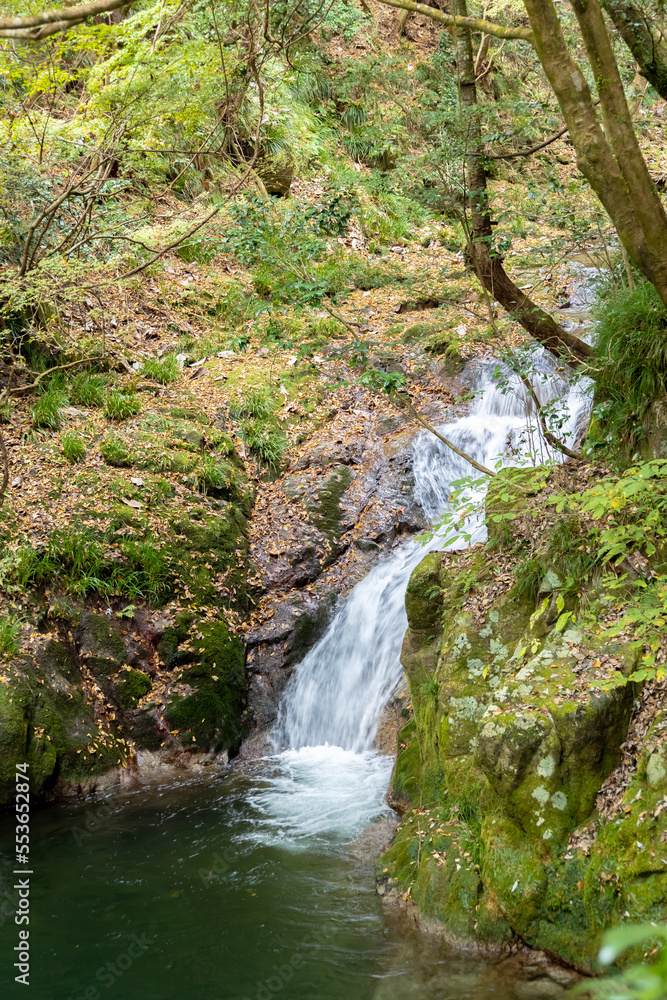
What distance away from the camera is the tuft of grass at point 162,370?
10555mm

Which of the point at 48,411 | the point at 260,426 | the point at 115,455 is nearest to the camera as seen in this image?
the point at 115,455

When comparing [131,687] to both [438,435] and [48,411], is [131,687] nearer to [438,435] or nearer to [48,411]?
[48,411]

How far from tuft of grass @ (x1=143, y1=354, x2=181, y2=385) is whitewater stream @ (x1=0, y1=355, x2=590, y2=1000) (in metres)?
4.59

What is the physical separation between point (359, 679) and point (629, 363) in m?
4.32

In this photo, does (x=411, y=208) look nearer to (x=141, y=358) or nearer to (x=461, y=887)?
(x=141, y=358)

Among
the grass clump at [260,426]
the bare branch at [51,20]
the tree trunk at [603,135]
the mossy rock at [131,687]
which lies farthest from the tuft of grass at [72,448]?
the tree trunk at [603,135]

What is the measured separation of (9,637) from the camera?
689cm

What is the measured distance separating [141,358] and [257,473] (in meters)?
2.80

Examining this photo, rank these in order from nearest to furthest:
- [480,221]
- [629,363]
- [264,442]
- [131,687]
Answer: [629,363] < [480,221] < [131,687] < [264,442]

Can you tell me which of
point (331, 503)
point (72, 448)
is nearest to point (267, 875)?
point (331, 503)

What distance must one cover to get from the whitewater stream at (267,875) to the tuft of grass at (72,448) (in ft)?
12.4

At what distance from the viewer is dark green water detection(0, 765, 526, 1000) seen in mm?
4184

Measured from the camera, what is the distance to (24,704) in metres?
6.72

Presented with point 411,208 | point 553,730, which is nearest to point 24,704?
point 553,730
